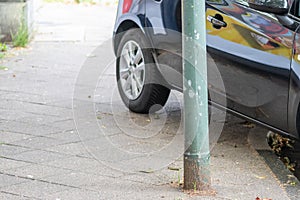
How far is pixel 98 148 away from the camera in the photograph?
6.20m

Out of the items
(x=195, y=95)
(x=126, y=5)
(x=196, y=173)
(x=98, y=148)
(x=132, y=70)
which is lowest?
(x=98, y=148)

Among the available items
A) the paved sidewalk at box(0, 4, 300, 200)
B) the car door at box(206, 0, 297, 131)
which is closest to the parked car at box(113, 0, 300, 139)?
the car door at box(206, 0, 297, 131)

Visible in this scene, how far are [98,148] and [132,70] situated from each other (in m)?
1.38

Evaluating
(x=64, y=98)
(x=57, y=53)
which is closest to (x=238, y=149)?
(x=64, y=98)

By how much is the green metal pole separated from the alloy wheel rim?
216 cm

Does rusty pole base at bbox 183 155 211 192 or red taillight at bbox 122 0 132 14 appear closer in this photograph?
rusty pole base at bbox 183 155 211 192

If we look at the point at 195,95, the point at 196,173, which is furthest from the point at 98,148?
the point at 195,95

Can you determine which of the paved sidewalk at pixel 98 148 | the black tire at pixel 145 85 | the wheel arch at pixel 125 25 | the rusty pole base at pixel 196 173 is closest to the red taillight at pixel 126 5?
the wheel arch at pixel 125 25

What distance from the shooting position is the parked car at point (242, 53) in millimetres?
5402

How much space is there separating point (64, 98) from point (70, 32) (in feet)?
17.2

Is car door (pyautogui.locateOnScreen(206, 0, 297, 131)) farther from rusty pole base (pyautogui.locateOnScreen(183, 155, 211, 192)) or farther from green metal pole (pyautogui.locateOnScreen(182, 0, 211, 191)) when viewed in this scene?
rusty pole base (pyautogui.locateOnScreen(183, 155, 211, 192))

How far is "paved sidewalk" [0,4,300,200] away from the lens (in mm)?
5195

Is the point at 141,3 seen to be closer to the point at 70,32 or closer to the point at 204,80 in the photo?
the point at 204,80

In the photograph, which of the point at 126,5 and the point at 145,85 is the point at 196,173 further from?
the point at 126,5
